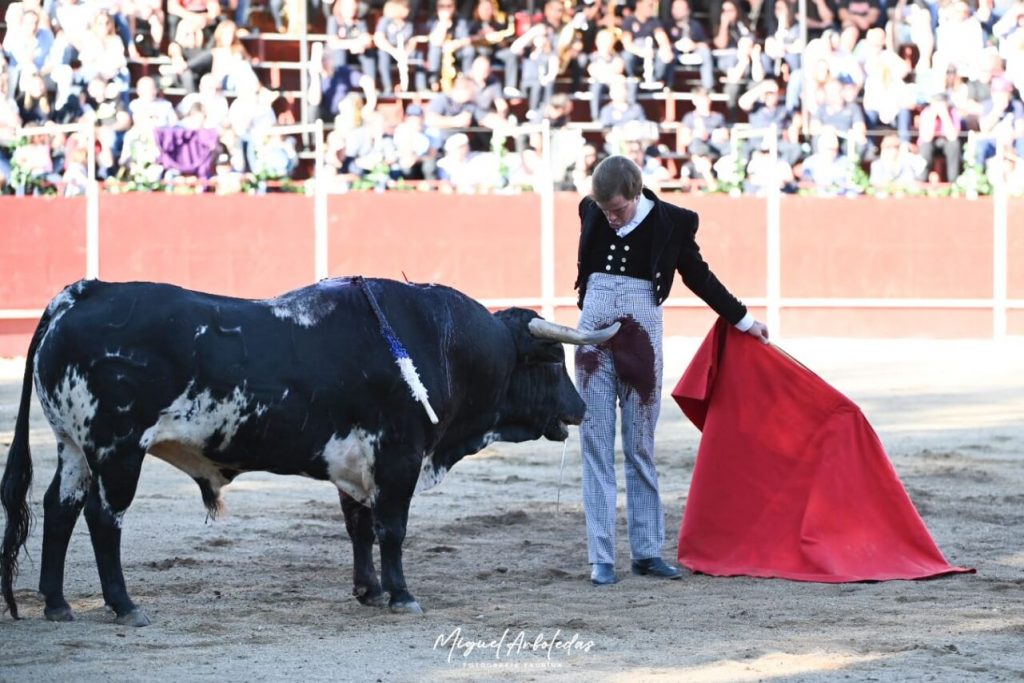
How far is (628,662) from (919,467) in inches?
138

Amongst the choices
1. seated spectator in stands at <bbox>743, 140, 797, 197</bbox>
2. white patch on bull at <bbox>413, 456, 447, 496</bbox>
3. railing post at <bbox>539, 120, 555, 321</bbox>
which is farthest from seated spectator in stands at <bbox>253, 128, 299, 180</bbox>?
white patch on bull at <bbox>413, 456, 447, 496</bbox>

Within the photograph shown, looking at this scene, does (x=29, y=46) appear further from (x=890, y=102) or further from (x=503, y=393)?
(x=503, y=393)

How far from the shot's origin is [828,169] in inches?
529

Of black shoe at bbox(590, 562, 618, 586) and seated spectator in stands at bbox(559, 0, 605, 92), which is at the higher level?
seated spectator in stands at bbox(559, 0, 605, 92)

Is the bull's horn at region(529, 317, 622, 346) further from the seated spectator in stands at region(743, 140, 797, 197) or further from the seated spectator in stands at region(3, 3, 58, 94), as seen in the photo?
the seated spectator in stands at region(743, 140, 797, 197)

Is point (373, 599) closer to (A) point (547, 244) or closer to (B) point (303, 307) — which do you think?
(B) point (303, 307)

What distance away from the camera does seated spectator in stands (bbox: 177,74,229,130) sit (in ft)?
39.7

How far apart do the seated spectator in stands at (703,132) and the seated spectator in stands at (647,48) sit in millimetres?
463

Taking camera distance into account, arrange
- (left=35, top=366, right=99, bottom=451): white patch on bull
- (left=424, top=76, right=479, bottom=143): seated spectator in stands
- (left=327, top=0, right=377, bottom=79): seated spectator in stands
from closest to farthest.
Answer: (left=35, top=366, right=99, bottom=451): white patch on bull
(left=424, top=76, right=479, bottom=143): seated spectator in stands
(left=327, top=0, right=377, bottom=79): seated spectator in stands

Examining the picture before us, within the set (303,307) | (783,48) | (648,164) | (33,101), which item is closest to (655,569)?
(303,307)

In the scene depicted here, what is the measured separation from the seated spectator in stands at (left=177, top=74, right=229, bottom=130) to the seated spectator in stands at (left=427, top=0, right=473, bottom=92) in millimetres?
2005

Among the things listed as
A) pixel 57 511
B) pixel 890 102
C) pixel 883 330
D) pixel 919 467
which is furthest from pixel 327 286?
pixel 890 102

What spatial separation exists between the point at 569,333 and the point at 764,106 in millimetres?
10380
